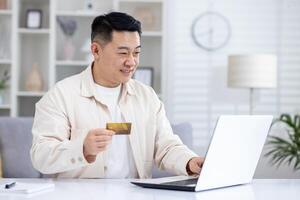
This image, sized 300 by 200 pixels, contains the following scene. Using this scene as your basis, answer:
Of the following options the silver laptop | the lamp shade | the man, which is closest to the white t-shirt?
the man

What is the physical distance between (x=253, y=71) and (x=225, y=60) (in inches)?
23.5

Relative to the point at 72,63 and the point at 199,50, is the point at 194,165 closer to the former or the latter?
the point at 72,63

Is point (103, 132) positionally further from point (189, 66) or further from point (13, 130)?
point (189, 66)

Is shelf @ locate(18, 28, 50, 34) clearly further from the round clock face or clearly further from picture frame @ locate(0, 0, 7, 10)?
Result: the round clock face

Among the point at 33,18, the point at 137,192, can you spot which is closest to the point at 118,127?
the point at 137,192

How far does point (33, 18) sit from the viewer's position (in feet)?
15.4

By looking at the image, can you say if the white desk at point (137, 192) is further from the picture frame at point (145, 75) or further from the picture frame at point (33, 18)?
the picture frame at point (33, 18)

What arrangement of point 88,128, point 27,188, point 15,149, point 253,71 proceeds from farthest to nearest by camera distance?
1. point 253,71
2. point 15,149
3. point 88,128
4. point 27,188

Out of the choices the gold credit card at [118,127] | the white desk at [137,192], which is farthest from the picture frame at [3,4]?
the gold credit card at [118,127]

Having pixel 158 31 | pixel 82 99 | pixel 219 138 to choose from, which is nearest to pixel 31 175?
pixel 82 99

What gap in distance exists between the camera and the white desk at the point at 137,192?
178 cm

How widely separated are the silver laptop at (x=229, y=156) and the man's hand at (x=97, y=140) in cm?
18

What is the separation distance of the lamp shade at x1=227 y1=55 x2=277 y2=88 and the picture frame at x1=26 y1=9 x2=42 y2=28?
5.18 feet

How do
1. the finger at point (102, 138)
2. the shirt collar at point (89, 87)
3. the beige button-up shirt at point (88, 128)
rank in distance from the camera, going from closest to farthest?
1. the finger at point (102, 138)
2. the beige button-up shirt at point (88, 128)
3. the shirt collar at point (89, 87)
